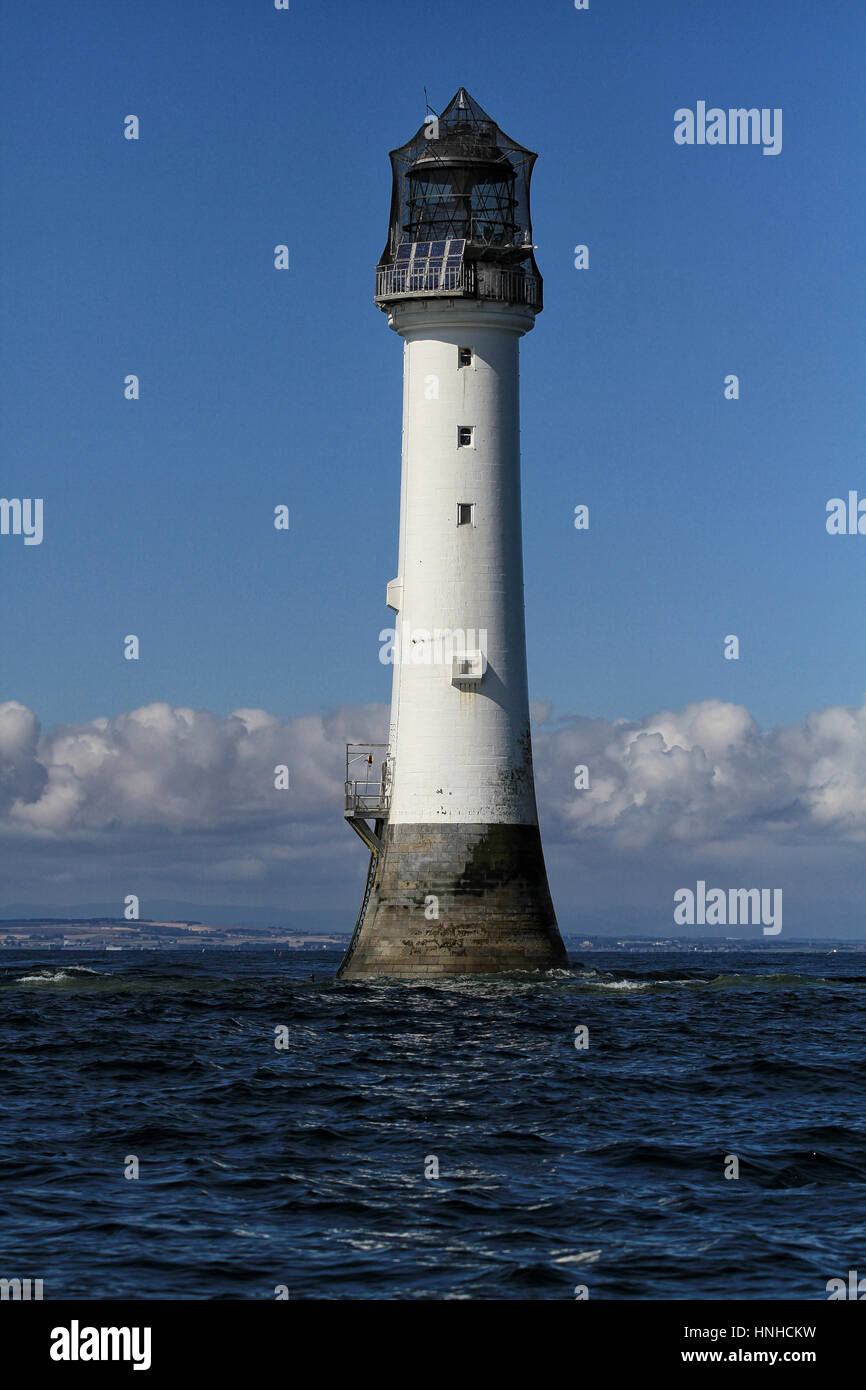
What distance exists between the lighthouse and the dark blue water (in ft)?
21.4

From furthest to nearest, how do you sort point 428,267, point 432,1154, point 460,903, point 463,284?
1. point 428,267
2. point 463,284
3. point 460,903
4. point 432,1154

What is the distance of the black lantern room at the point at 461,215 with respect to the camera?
176 feet

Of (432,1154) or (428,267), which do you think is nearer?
(432,1154)

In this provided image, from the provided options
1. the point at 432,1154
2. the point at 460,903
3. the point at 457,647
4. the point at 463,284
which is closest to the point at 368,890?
the point at 460,903

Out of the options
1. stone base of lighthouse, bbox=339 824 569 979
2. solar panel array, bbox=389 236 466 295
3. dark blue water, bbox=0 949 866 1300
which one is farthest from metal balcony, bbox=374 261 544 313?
dark blue water, bbox=0 949 866 1300

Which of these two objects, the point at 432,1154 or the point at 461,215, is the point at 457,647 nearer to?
the point at 461,215

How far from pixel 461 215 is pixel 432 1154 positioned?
3576 centimetres

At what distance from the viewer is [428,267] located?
53.6m

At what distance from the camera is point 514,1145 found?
84.7 ft

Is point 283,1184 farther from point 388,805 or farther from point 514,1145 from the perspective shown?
point 388,805

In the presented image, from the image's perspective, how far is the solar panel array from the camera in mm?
53250

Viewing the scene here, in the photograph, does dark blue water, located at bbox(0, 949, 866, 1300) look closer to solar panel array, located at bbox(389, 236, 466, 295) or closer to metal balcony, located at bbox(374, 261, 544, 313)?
metal balcony, located at bbox(374, 261, 544, 313)
